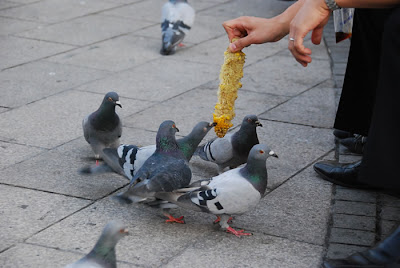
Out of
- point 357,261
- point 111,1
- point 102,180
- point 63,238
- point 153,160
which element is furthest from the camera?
point 111,1

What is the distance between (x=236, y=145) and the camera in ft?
16.1

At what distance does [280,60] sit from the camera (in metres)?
8.26

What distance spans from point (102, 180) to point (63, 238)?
3.10 ft

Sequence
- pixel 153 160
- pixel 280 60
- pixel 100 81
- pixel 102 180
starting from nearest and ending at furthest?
pixel 153 160, pixel 102 180, pixel 100 81, pixel 280 60

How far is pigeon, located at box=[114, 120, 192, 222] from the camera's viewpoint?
3973mm

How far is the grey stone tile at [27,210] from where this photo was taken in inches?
156

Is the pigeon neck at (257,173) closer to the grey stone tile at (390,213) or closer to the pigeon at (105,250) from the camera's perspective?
the grey stone tile at (390,213)

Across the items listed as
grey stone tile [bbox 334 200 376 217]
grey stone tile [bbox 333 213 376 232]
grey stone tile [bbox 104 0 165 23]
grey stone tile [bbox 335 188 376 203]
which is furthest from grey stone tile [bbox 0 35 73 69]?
grey stone tile [bbox 333 213 376 232]

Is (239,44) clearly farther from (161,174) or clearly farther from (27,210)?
(27,210)

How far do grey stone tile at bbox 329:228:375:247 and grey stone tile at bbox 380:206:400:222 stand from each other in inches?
11.9

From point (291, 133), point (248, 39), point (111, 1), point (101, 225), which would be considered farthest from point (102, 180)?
point (111, 1)

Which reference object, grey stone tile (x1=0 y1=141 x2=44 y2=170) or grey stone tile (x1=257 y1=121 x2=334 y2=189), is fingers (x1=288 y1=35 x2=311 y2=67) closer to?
grey stone tile (x1=257 y1=121 x2=334 y2=189)

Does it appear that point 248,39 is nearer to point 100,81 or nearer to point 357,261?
point 357,261

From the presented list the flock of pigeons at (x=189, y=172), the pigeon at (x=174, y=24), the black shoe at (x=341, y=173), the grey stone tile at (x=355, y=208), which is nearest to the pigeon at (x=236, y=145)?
the flock of pigeons at (x=189, y=172)
